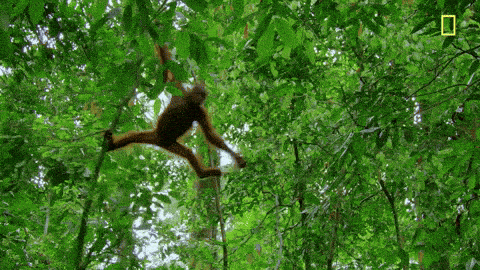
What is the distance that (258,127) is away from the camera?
3.33 meters

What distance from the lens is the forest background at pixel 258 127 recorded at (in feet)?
5.15

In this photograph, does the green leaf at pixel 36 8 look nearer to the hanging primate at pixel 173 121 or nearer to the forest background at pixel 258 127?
the forest background at pixel 258 127

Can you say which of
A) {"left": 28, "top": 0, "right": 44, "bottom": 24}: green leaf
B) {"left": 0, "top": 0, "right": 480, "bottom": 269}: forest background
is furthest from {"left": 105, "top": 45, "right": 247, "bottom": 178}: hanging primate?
{"left": 28, "top": 0, "right": 44, "bottom": 24}: green leaf

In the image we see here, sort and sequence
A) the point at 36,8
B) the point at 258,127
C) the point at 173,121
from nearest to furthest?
the point at 36,8, the point at 173,121, the point at 258,127

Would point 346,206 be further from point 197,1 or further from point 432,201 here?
point 197,1

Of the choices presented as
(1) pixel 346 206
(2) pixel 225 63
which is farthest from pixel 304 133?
(2) pixel 225 63

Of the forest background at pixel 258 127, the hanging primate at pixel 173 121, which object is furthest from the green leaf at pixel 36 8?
the hanging primate at pixel 173 121

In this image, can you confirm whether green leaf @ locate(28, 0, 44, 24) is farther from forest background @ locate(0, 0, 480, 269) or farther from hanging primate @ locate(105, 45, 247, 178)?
hanging primate @ locate(105, 45, 247, 178)

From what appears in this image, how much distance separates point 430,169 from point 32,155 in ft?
8.45

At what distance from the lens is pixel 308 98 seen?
3.06 metres

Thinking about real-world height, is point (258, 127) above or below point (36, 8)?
above

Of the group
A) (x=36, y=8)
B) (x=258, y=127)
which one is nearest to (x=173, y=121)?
(x=36, y=8)

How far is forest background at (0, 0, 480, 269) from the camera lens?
1570mm

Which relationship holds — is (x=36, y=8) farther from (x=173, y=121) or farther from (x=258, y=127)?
(x=258, y=127)
